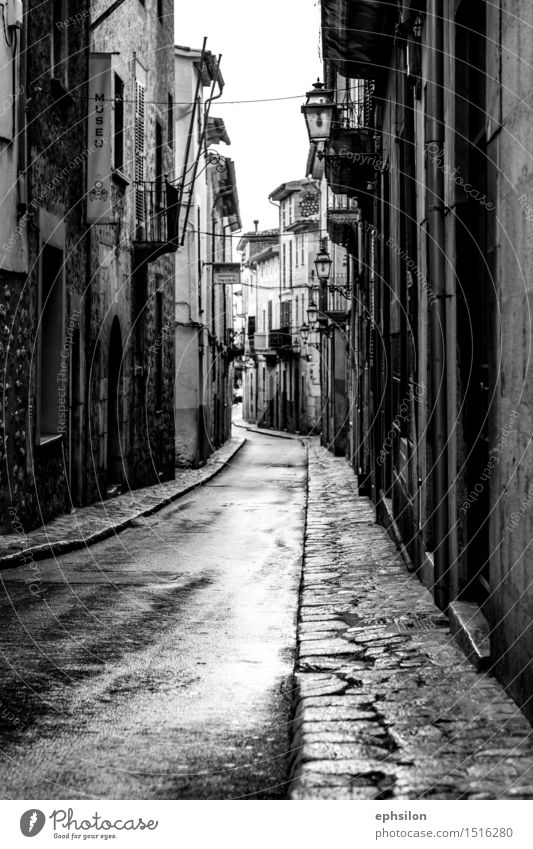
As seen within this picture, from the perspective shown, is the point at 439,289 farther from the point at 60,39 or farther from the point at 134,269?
the point at 134,269

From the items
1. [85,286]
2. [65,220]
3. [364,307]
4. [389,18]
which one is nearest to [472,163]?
[389,18]

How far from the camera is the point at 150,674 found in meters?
5.83

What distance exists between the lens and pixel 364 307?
19.3 metres

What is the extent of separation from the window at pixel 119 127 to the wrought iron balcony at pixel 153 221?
3.17 ft

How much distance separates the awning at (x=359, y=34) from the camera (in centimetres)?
1073

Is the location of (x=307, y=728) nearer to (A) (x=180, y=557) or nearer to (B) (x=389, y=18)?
(A) (x=180, y=557)

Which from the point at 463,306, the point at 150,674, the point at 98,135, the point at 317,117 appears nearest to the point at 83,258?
the point at 98,135

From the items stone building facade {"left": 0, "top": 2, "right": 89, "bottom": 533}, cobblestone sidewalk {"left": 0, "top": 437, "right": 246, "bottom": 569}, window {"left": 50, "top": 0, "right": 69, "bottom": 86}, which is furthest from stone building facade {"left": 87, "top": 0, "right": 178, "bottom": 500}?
window {"left": 50, "top": 0, "right": 69, "bottom": 86}

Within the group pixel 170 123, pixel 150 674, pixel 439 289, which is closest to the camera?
pixel 150 674

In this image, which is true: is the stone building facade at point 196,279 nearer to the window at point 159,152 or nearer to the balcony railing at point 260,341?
the window at point 159,152

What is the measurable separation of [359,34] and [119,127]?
26.1 feet

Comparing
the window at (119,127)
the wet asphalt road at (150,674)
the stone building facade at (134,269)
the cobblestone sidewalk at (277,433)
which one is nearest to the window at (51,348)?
the stone building facade at (134,269)

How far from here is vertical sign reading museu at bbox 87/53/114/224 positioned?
15.2 metres
